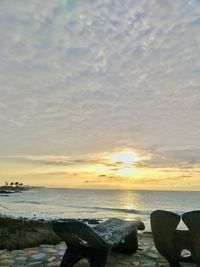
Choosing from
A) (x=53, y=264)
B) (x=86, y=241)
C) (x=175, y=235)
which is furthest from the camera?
(x=53, y=264)

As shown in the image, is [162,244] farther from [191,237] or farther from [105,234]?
[105,234]

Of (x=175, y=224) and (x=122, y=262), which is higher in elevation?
(x=175, y=224)

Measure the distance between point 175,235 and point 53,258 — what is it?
8.70 ft

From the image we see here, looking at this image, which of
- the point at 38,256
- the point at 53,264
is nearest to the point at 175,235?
the point at 53,264

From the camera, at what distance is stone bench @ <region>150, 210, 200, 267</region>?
6.23 meters

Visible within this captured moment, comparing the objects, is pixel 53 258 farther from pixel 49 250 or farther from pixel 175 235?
pixel 175 235

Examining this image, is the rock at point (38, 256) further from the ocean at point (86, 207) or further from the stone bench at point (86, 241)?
the ocean at point (86, 207)

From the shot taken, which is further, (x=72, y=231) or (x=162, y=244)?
(x=162, y=244)

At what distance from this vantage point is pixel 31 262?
7.11m

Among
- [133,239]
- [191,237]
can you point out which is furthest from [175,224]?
[133,239]

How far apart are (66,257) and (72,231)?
723mm

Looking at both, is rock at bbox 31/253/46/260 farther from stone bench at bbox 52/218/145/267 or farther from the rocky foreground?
stone bench at bbox 52/218/145/267

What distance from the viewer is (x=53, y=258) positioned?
748 cm

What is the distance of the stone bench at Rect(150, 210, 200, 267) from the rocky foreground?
26.3 inches
